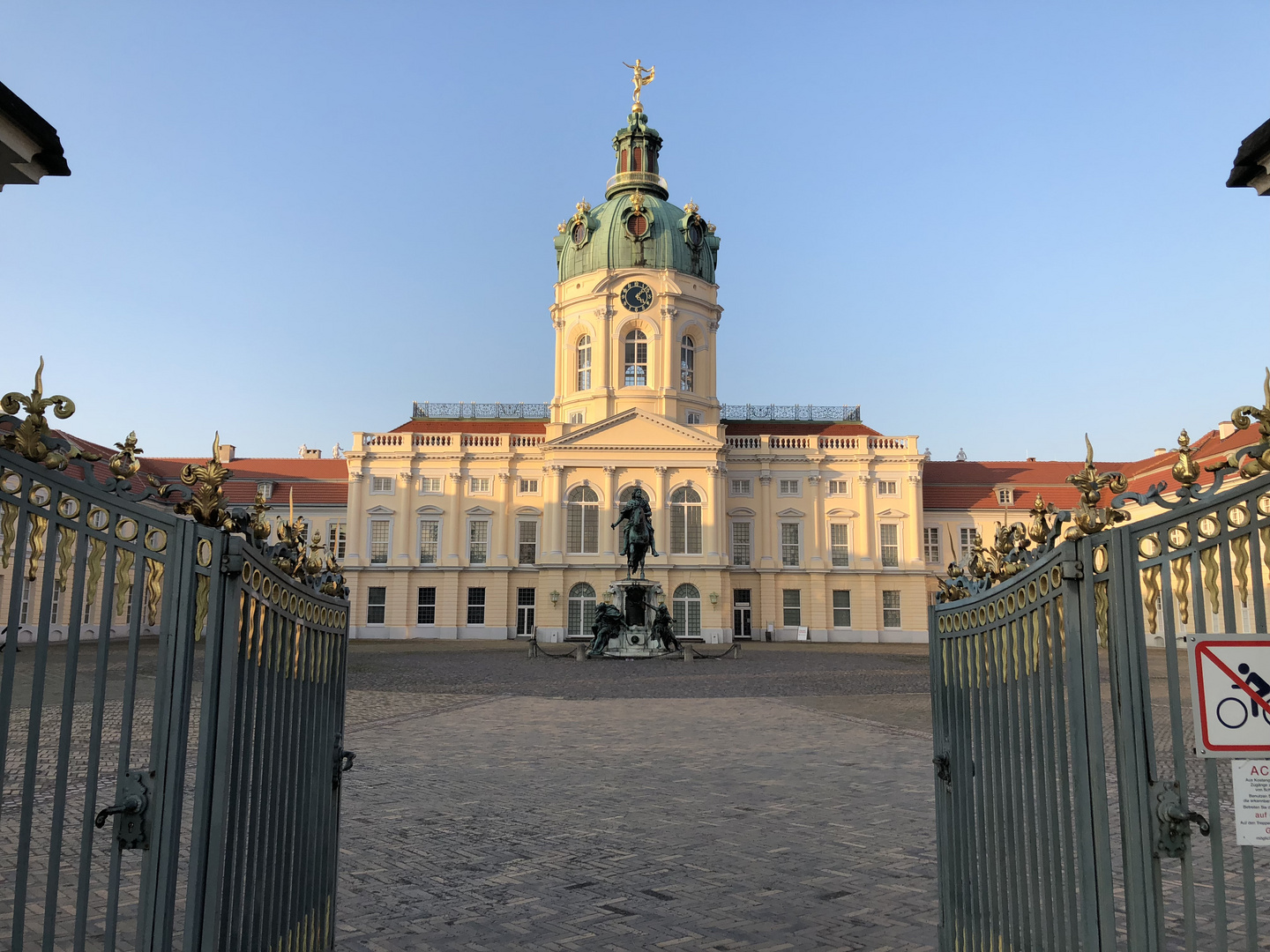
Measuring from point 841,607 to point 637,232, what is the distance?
Answer: 80.4 ft

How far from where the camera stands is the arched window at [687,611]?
5109cm

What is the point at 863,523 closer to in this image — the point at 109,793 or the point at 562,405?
the point at 562,405

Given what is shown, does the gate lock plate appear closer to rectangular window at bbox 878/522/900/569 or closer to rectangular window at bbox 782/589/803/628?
rectangular window at bbox 782/589/803/628

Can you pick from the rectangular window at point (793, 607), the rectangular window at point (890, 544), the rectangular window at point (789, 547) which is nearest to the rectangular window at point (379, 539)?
the rectangular window at point (789, 547)

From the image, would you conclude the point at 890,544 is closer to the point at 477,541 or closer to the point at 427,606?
the point at 477,541

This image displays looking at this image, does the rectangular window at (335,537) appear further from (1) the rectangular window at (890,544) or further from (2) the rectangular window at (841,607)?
(1) the rectangular window at (890,544)

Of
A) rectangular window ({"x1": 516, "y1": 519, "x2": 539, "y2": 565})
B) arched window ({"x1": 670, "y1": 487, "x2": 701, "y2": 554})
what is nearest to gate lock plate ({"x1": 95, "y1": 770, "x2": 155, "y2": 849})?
arched window ({"x1": 670, "y1": 487, "x2": 701, "y2": 554})

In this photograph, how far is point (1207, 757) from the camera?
3.18 metres

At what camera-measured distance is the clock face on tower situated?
182ft

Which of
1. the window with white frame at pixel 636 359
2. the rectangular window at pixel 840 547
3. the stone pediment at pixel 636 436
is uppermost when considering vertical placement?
the window with white frame at pixel 636 359

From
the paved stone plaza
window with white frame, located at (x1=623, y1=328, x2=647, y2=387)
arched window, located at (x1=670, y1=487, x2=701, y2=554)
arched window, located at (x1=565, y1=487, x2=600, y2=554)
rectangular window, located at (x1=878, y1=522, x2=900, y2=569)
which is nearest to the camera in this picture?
the paved stone plaza

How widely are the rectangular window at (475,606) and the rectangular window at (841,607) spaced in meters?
19.7

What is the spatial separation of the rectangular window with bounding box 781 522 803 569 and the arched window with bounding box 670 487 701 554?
19.0 ft

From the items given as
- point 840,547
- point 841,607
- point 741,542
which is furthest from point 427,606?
point 840,547
